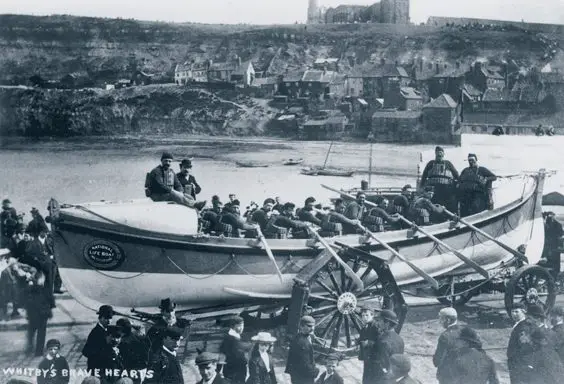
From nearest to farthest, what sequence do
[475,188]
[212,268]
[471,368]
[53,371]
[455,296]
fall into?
[471,368]
[53,371]
[212,268]
[455,296]
[475,188]

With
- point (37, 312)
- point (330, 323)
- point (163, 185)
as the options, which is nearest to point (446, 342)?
point (330, 323)

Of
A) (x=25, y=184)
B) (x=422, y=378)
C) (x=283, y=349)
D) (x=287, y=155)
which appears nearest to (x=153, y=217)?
(x=283, y=349)

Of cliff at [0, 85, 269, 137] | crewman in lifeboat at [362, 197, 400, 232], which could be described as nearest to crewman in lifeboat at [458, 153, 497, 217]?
crewman in lifeboat at [362, 197, 400, 232]

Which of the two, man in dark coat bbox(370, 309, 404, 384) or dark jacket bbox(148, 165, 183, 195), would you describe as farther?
dark jacket bbox(148, 165, 183, 195)

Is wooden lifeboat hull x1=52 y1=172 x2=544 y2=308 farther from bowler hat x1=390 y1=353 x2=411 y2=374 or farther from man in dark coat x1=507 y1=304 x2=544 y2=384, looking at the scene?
bowler hat x1=390 y1=353 x2=411 y2=374

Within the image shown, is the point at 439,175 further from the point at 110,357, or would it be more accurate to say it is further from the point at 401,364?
the point at 110,357

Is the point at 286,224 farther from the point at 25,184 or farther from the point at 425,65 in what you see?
the point at 25,184

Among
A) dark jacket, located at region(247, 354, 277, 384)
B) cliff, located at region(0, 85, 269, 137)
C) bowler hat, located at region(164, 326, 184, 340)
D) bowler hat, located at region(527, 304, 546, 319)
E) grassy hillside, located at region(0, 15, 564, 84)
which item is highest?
grassy hillside, located at region(0, 15, 564, 84)
